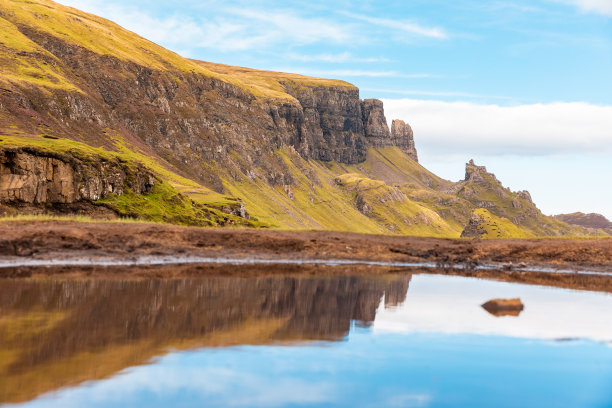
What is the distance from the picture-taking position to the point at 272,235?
53812 mm

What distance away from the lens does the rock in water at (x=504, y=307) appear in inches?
994

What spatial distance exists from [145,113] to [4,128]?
9353 centimetres

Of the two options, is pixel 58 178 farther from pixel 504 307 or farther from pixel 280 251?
pixel 504 307

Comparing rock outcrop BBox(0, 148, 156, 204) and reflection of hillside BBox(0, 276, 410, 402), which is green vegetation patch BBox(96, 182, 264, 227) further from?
reflection of hillside BBox(0, 276, 410, 402)

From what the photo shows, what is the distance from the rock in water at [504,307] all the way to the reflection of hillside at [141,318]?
14.8 ft

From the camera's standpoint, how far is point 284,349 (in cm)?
1681

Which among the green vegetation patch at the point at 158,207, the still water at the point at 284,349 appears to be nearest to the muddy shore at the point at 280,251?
the still water at the point at 284,349

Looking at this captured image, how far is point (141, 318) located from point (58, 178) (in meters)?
56.9

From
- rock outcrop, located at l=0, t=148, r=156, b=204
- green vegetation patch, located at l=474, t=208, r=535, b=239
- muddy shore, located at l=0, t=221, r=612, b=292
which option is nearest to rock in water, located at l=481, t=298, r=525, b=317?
muddy shore, located at l=0, t=221, r=612, b=292

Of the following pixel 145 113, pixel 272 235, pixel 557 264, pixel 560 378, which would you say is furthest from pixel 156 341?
pixel 145 113

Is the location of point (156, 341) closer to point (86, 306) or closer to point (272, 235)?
point (86, 306)

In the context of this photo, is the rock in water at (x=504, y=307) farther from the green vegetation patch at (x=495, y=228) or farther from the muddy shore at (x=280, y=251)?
the green vegetation patch at (x=495, y=228)

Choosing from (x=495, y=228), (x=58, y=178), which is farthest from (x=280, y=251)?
(x=495, y=228)

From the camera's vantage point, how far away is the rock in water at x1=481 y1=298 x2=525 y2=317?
25.2 metres
